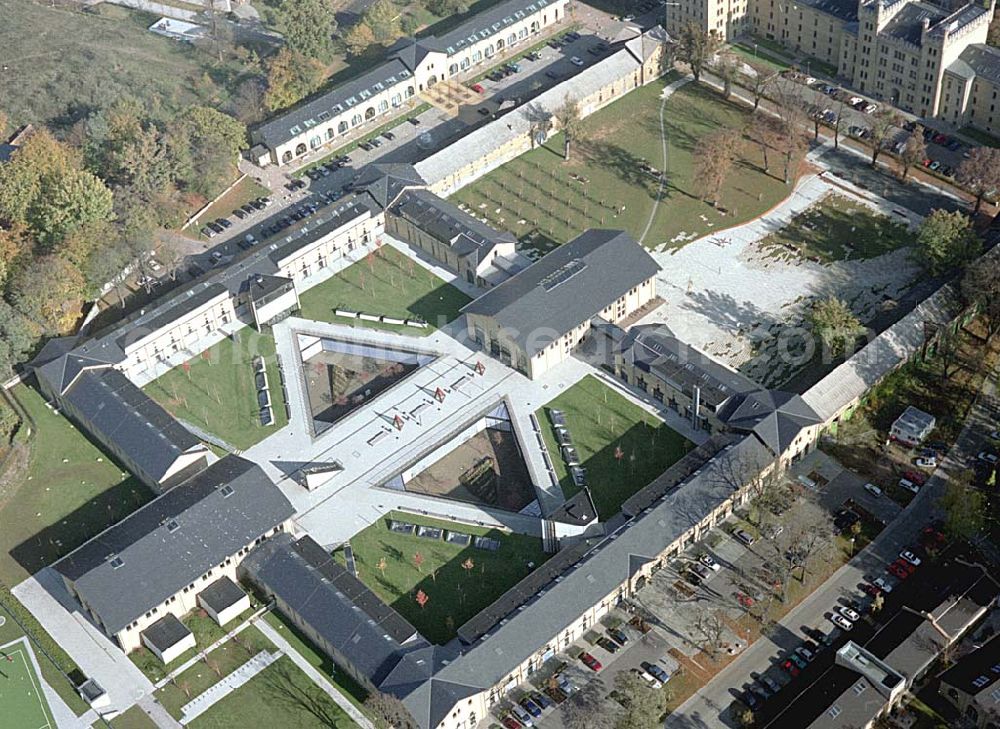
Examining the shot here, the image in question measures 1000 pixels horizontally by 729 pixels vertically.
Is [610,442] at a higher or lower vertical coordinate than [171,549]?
lower

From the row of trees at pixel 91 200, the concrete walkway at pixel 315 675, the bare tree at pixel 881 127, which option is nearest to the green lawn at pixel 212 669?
the concrete walkway at pixel 315 675

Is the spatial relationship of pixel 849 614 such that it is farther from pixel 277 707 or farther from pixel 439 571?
pixel 277 707

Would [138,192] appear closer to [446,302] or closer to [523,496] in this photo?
[446,302]

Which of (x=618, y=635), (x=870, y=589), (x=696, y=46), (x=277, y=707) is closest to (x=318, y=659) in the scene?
(x=277, y=707)

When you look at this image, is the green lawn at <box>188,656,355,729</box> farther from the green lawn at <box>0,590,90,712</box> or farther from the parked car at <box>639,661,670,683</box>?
the parked car at <box>639,661,670,683</box>

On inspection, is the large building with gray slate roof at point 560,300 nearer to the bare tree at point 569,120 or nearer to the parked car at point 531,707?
the bare tree at point 569,120

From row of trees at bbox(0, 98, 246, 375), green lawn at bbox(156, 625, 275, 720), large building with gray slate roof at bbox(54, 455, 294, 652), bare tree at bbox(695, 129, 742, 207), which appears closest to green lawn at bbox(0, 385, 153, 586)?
large building with gray slate roof at bbox(54, 455, 294, 652)
